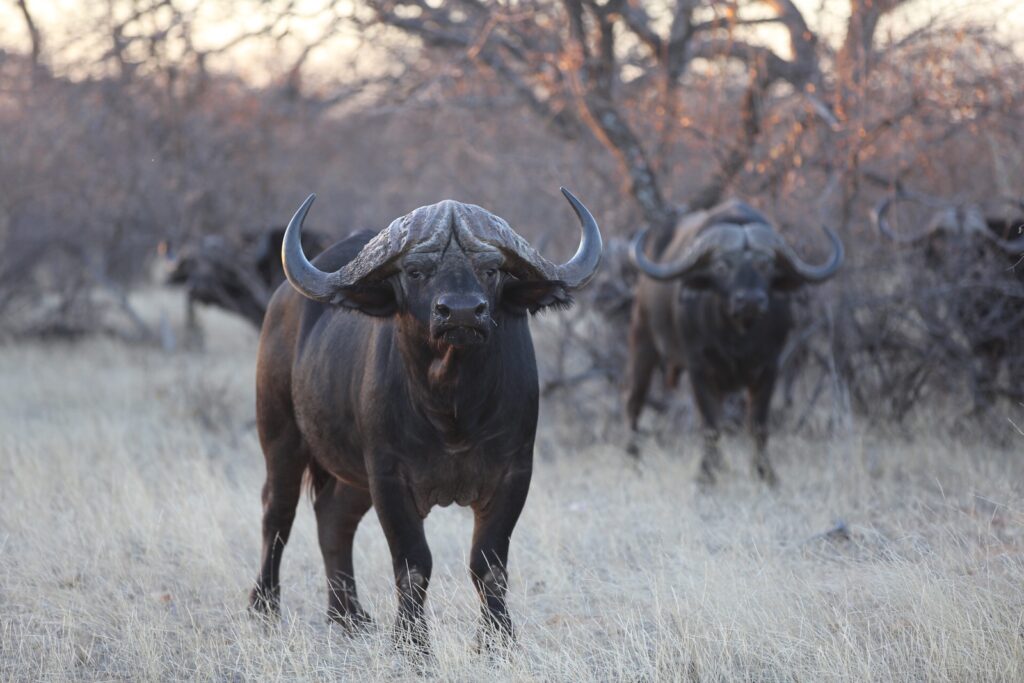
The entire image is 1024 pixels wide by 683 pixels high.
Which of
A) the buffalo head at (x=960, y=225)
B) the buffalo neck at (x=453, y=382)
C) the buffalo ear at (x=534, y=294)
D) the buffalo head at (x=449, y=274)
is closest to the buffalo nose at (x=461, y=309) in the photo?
the buffalo head at (x=449, y=274)

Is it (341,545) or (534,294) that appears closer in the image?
(534,294)

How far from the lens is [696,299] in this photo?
7.93 metres

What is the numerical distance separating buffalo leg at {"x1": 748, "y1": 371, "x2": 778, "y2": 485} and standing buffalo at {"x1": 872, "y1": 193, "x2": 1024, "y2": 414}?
1.41m

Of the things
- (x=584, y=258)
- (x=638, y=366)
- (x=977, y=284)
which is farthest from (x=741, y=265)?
(x=584, y=258)

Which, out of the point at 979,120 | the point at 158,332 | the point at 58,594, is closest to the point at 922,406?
the point at 979,120

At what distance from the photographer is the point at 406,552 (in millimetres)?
4113

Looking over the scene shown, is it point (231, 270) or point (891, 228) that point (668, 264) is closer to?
Result: point (891, 228)

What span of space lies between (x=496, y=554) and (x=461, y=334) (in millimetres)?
899

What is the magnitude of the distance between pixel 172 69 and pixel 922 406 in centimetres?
962

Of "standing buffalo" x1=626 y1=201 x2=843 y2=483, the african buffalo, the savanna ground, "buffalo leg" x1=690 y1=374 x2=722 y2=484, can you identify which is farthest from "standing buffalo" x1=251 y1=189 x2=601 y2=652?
the african buffalo

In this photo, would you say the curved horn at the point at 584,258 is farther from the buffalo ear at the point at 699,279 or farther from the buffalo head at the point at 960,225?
the buffalo head at the point at 960,225

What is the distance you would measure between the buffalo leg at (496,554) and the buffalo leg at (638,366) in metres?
4.89

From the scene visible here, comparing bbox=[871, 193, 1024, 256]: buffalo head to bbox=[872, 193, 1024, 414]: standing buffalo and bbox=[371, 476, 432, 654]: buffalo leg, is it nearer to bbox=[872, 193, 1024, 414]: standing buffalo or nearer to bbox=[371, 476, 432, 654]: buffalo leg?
bbox=[872, 193, 1024, 414]: standing buffalo

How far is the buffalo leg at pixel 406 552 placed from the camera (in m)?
4.10
